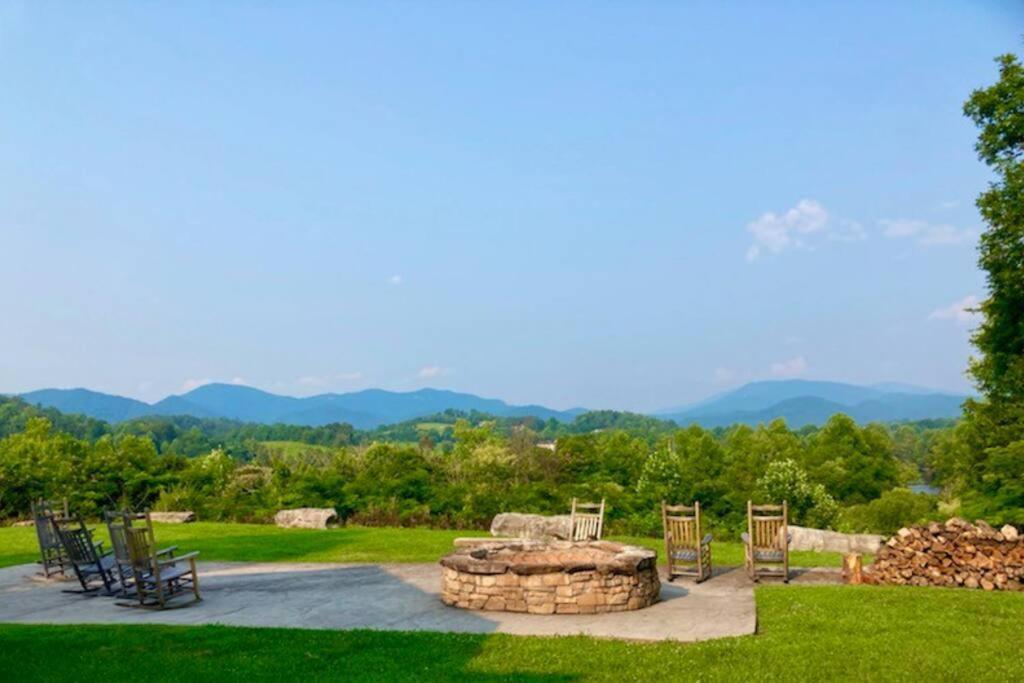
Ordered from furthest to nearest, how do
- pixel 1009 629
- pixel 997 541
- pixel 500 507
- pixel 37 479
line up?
pixel 37 479, pixel 500 507, pixel 997 541, pixel 1009 629

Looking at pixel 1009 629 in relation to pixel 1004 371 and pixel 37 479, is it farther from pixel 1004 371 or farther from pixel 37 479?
pixel 37 479

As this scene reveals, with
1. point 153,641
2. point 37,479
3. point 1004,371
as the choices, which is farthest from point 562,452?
point 153,641

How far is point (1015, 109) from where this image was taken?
599 inches

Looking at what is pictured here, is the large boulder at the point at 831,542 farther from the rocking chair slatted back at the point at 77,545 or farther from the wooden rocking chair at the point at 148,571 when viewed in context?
the rocking chair slatted back at the point at 77,545

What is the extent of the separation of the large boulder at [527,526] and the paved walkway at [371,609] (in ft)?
18.0

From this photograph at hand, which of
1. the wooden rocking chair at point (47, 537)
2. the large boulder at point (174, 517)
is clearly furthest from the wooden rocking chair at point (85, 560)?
the large boulder at point (174, 517)

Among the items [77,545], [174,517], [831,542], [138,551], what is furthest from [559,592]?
[174,517]

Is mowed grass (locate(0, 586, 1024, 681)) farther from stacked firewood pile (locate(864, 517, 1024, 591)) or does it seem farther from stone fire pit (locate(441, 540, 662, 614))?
stacked firewood pile (locate(864, 517, 1024, 591))

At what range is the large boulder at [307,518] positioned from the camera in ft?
65.6

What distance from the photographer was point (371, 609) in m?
9.55

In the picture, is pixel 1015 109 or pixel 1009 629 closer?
pixel 1009 629

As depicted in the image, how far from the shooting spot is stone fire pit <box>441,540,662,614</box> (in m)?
9.02

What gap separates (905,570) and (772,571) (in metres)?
1.86

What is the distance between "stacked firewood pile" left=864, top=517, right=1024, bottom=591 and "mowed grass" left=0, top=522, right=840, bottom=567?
1949 mm
